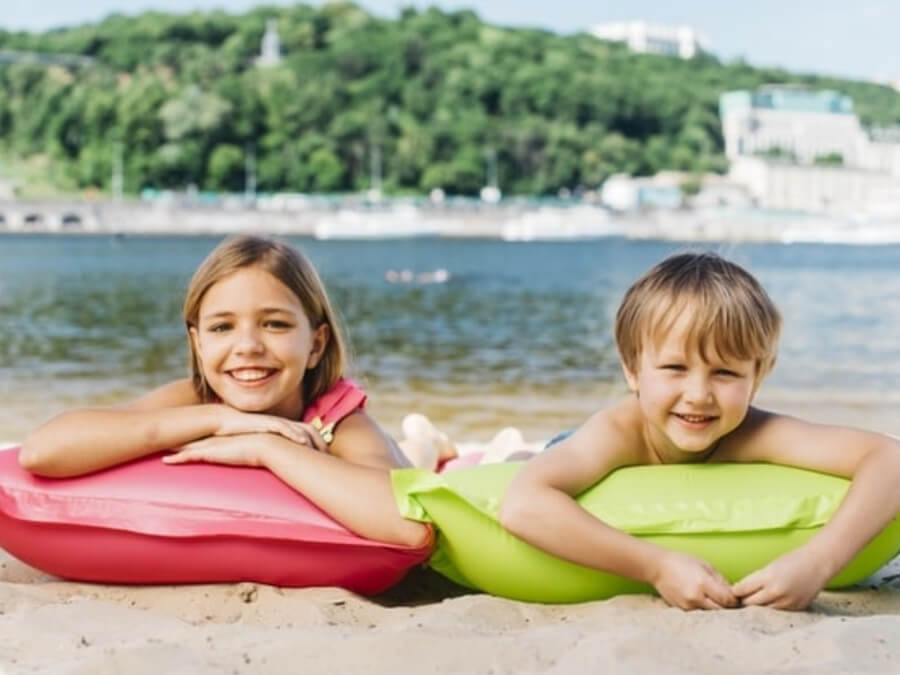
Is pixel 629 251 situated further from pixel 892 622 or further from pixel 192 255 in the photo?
pixel 892 622

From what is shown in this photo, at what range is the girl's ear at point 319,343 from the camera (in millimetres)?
3396

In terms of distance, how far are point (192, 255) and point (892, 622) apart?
54131 mm

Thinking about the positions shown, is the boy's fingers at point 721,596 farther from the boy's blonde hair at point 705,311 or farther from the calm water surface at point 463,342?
the calm water surface at point 463,342

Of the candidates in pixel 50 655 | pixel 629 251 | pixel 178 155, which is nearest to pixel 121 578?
pixel 50 655

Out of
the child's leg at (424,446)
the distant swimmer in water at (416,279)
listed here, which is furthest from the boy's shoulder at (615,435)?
the distant swimmer in water at (416,279)

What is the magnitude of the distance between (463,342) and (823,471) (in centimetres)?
1292

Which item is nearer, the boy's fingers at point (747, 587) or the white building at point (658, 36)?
the boy's fingers at point (747, 587)

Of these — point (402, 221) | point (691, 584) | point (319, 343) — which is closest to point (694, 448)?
point (691, 584)

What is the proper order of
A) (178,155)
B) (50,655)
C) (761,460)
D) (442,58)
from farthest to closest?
(442,58) → (178,155) → (761,460) → (50,655)

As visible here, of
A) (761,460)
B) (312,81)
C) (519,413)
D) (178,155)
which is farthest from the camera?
(312,81)

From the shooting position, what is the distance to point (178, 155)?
83.8 m

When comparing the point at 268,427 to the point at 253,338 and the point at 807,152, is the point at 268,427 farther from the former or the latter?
the point at 807,152

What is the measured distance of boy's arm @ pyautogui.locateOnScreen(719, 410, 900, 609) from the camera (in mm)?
2889

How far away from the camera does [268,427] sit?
10.5 ft
